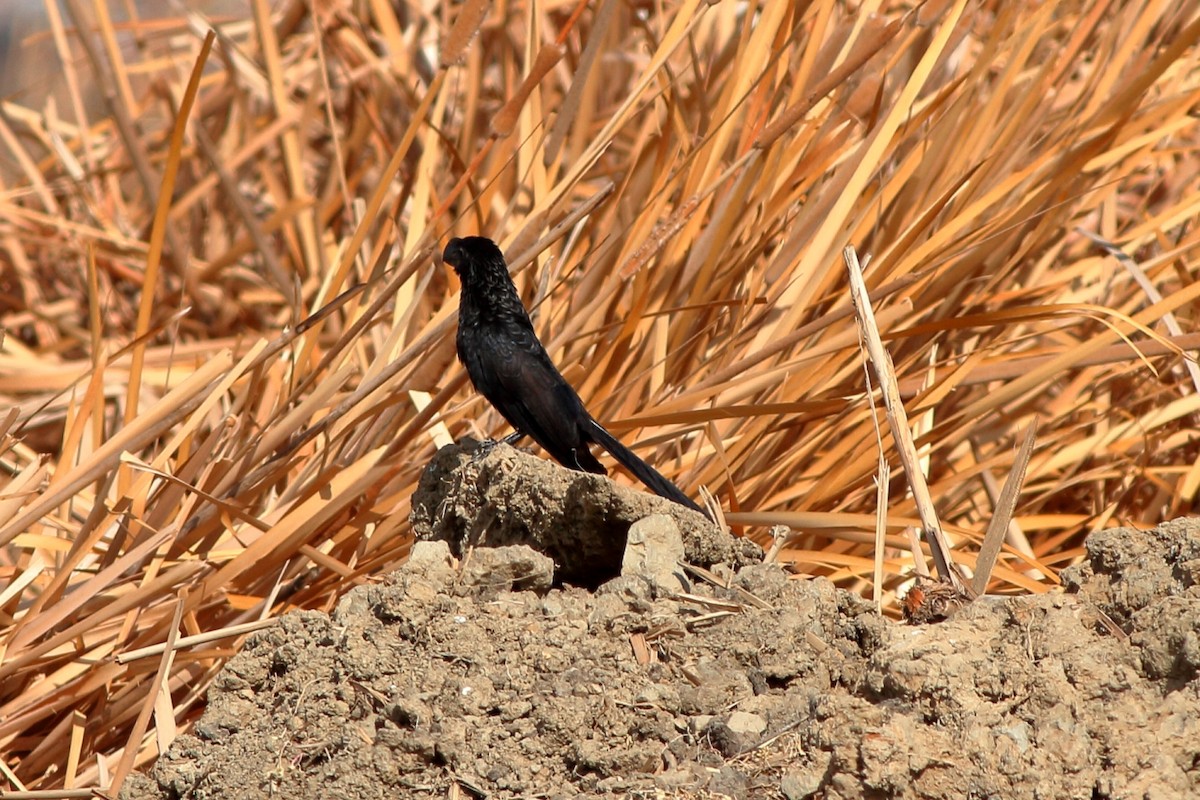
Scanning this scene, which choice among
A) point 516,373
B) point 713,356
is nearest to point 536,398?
point 516,373

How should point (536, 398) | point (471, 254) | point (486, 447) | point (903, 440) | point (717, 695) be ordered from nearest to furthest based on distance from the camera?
point (717, 695), point (903, 440), point (486, 447), point (536, 398), point (471, 254)

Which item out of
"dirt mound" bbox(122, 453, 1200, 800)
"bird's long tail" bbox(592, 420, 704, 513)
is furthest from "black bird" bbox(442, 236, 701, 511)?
"dirt mound" bbox(122, 453, 1200, 800)

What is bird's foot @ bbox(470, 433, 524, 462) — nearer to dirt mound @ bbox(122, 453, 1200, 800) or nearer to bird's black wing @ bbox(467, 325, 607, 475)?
bird's black wing @ bbox(467, 325, 607, 475)

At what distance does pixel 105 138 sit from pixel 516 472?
5.11 meters

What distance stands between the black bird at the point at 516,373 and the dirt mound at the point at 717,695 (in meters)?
0.62

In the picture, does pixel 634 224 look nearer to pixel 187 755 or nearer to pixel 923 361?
pixel 923 361

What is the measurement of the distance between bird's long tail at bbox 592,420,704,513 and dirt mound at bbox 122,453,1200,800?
0.49 meters

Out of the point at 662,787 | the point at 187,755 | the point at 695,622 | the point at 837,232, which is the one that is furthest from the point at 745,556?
the point at 837,232

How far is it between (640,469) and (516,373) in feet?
1.40

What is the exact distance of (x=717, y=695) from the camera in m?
1.69

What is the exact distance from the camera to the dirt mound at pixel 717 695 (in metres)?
1.50

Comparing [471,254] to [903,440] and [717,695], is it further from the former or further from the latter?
[717,695]

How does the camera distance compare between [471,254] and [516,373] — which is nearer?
[516,373]

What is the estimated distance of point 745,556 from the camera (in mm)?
2031
